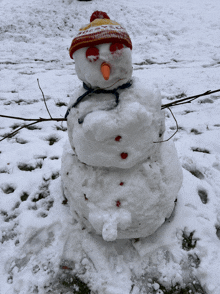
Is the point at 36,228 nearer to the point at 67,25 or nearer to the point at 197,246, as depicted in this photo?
the point at 197,246

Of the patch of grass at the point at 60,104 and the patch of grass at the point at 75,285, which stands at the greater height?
the patch of grass at the point at 60,104

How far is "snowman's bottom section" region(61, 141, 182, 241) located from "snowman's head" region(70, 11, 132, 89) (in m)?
0.59

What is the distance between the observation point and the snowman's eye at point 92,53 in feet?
3.40

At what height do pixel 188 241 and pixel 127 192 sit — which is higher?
pixel 127 192

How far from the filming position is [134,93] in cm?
119

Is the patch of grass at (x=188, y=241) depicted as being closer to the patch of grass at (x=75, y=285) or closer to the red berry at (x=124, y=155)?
the patch of grass at (x=75, y=285)

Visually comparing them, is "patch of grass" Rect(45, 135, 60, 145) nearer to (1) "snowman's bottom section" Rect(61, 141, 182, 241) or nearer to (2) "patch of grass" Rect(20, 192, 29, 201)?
(2) "patch of grass" Rect(20, 192, 29, 201)

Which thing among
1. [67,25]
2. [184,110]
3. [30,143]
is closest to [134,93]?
[30,143]

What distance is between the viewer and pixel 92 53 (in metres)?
1.04

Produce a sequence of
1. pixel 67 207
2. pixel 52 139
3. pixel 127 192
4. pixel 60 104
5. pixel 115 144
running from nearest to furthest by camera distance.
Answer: pixel 115 144
pixel 127 192
pixel 67 207
pixel 52 139
pixel 60 104

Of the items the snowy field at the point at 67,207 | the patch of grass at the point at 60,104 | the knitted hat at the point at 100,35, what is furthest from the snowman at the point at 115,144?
the patch of grass at the point at 60,104

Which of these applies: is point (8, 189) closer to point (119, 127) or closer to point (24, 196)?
point (24, 196)

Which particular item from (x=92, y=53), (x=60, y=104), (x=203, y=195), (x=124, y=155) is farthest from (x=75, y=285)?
(x=60, y=104)

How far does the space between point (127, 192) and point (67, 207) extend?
0.82 meters
